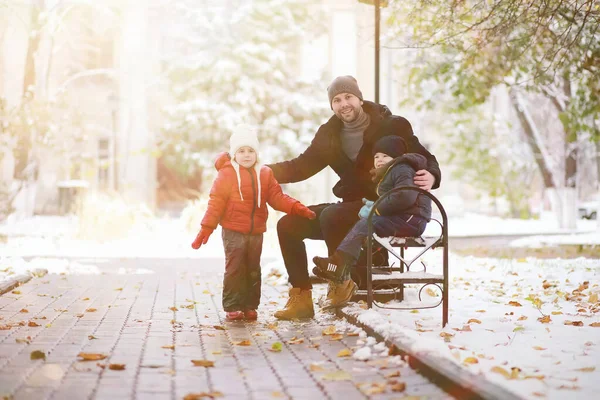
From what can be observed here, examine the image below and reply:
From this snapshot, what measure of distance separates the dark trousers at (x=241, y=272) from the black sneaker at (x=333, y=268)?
1.86 ft

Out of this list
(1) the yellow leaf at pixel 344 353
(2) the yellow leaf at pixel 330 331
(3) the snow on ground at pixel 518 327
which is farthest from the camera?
(2) the yellow leaf at pixel 330 331

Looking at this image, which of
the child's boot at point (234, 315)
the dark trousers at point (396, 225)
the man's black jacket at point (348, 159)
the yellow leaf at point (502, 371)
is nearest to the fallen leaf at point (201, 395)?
the yellow leaf at point (502, 371)

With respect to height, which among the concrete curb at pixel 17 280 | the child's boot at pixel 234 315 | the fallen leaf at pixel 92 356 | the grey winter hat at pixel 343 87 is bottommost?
the fallen leaf at pixel 92 356

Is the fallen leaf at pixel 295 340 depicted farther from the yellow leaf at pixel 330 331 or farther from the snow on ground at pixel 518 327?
the snow on ground at pixel 518 327

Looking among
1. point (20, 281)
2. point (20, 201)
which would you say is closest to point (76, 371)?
point (20, 281)

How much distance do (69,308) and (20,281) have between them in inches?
90.2

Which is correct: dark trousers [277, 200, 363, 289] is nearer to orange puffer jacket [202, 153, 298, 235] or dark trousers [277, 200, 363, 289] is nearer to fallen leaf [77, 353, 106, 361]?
orange puffer jacket [202, 153, 298, 235]

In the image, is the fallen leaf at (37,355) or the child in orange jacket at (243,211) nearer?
the fallen leaf at (37,355)

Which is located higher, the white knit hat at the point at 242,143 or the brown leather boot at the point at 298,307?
the white knit hat at the point at 242,143

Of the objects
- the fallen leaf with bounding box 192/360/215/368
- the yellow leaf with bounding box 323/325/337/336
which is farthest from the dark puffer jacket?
the fallen leaf with bounding box 192/360/215/368

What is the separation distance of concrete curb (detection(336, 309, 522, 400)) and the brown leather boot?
188 cm

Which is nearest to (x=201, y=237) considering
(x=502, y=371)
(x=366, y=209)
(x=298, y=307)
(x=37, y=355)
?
(x=298, y=307)

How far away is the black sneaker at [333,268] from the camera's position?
23.9ft

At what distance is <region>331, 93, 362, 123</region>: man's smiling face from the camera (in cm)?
785
